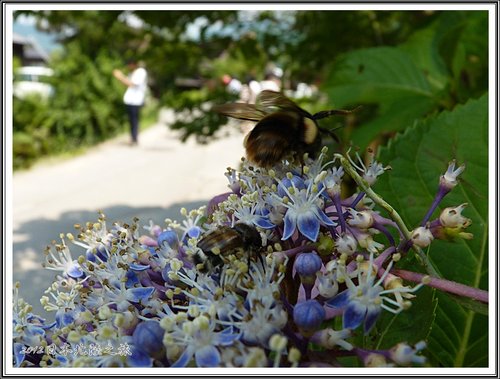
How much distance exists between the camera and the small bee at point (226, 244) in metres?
0.84

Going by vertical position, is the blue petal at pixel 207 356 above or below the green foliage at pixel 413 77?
below

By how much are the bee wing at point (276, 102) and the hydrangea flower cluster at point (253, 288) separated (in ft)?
0.43

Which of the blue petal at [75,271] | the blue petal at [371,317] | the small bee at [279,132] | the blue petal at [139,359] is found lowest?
the blue petal at [139,359]

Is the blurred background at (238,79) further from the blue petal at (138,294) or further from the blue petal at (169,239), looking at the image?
the blue petal at (138,294)

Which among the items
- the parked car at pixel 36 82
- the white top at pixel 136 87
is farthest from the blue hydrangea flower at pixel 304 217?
the parked car at pixel 36 82

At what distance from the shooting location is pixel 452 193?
1.24 metres

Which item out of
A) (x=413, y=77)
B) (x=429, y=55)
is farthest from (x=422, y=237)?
(x=429, y=55)

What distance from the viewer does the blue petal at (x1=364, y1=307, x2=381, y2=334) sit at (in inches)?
29.2

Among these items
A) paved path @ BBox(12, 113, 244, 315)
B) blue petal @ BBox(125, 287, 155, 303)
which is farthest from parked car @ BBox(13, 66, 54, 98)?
blue petal @ BBox(125, 287, 155, 303)

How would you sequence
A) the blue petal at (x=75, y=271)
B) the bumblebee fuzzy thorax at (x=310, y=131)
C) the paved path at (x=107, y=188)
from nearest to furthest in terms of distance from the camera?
the blue petal at (x=75, y=271), the bumblebee fuzzy thorax at (x=310, y=131), the paved path at (x=107, y=188)

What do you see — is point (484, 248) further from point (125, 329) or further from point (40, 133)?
point (40, 133)

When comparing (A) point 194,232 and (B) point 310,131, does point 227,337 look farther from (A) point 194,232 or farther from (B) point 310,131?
(B) point 310,131

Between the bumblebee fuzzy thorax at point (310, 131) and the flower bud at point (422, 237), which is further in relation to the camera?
the bumblebee fuzzy thorax at point (310, 131)

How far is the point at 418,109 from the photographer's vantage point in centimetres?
234
